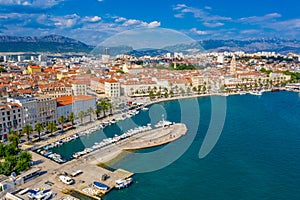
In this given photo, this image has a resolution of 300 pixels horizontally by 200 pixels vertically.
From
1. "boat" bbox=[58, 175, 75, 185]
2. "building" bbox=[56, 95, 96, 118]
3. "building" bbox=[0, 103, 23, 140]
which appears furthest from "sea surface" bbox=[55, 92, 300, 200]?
"building" bbox=[0, 103, 23, 140]

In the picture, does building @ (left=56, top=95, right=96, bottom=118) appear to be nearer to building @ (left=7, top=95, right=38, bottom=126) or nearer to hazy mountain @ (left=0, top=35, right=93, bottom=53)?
building @ (left=7, top=95, right=38, bottom=126)

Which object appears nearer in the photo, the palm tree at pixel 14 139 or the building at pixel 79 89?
the palm tree at pixel 14 139

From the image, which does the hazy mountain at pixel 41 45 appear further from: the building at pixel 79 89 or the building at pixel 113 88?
the building at pixel 79 89

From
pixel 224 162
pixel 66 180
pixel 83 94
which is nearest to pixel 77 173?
pixel 66 180

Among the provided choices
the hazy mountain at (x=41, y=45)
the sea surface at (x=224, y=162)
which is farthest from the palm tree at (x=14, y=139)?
the hazy mountain at (x=41, y=45)

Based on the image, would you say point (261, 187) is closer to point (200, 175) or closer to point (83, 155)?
point (200, 175)
